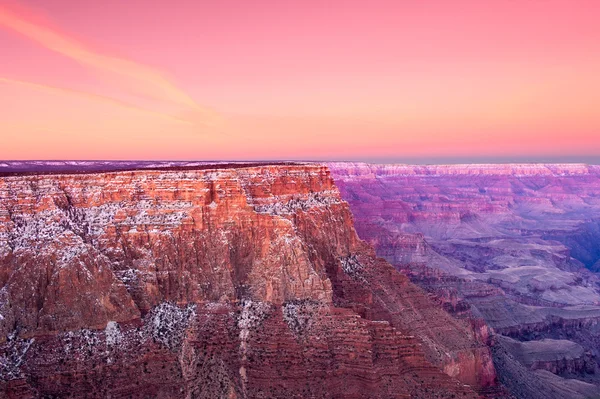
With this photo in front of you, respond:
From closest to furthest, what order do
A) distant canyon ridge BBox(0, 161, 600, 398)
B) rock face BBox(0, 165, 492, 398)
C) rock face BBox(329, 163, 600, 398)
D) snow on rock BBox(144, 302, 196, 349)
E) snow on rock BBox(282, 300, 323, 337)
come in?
rock face BBox(0, 165, 492, 398) → distant canyon ridge BBox(0, 161, 600, 398) → snow on rock BBox(144, 302, 196, 349) → snow on rock BBox(282, 300, 323, 337) → rock face BBox(329, 163, 600, 398)

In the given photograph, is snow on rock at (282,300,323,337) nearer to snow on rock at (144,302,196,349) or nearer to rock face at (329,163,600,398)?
snow on rock at (144,302,196,349)

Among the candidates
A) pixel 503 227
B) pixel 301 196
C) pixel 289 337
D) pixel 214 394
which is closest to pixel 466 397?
pixel 289 337

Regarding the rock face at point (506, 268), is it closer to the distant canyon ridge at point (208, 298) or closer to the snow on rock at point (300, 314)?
the distant canyon ridge at point (208, 298)

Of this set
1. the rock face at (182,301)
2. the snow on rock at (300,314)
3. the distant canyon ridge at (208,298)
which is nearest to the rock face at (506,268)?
the distant canyon ridge at (208,298)

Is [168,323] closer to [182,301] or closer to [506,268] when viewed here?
[182,301]

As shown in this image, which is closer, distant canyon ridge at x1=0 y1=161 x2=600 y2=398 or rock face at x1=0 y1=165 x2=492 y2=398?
rock face at x1=0 y1=165 x2=492 y2=398

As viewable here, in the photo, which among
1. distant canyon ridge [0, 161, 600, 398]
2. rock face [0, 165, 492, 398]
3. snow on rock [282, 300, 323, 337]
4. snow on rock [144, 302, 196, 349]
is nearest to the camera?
rock face [0, 165, 492, 398]

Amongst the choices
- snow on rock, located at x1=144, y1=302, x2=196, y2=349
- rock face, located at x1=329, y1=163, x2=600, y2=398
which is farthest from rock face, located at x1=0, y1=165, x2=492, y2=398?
rock face, located at x1=329, y1=163, x2=600, y2=398

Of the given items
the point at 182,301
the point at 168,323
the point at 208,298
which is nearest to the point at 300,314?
the point at 208,298
